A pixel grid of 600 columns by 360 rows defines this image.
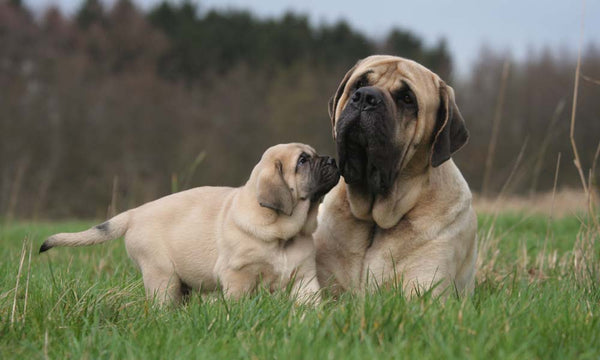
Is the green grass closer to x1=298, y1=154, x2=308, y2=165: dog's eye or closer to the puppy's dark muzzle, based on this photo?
the puppy's dark muzzle

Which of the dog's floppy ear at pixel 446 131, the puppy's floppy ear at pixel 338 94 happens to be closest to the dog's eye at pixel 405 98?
the dog's floppy ear at pixel 446 131

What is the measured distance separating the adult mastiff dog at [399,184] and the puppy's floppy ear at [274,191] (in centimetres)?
39

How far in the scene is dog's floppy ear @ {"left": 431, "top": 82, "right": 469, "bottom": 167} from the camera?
4.13 metres

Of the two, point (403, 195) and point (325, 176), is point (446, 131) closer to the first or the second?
point (403, 195)

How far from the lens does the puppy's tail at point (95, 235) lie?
4.48 m

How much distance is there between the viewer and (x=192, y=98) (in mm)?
29359

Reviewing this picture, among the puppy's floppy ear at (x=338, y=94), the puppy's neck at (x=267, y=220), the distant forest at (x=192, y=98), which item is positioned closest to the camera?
the puppy's neck at (x=267, y=220)

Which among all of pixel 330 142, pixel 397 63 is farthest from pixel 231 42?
pixel 397 63

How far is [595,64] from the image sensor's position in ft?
105

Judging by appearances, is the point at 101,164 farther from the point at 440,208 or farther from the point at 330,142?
the point at 440,208

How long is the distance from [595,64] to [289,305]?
105 ft

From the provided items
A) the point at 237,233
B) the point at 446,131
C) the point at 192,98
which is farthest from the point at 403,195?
the point at 192,98

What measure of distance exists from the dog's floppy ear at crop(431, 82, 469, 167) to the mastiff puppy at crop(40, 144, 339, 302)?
721 millimetres

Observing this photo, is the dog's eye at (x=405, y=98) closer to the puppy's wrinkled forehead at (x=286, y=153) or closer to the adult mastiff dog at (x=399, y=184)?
the adult mastiff dog at (x=399, y=184)
